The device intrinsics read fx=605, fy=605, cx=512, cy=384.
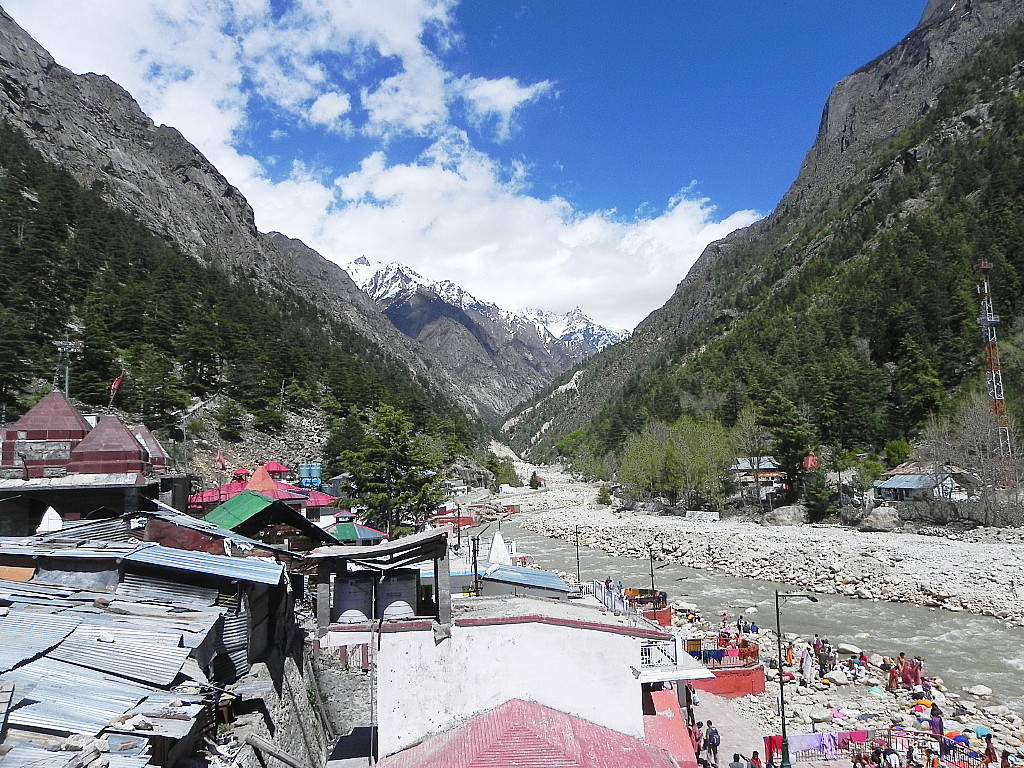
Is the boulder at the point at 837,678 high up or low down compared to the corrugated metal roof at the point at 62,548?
down

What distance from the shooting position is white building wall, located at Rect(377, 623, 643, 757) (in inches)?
312

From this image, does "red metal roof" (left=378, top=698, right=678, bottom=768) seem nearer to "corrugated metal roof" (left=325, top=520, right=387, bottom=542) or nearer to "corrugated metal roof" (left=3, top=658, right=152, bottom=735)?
"corrugated metal roof" (left=3, top=658, right=152, bottom=735)

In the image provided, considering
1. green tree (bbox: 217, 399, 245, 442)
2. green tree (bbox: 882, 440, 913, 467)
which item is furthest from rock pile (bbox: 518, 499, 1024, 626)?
green tree (bbox: 217, 399, 245, 442)

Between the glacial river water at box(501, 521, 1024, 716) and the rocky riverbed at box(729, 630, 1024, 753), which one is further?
the glacial river water at box(501, 521, 1024, 716)

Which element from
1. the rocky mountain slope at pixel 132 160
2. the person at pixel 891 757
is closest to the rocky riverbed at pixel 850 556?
the person at pixel 891 757

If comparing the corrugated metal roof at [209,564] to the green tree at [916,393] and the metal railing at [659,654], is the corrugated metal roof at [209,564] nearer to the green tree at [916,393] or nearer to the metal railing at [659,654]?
the metal railing at [659,654]

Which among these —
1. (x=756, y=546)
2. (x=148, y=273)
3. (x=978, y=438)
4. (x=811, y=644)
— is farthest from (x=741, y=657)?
(x=148, y=273)

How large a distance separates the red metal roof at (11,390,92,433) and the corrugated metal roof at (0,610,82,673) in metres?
12.4

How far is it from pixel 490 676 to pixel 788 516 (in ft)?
154

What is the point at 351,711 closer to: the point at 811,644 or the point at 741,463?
the point at 811,644

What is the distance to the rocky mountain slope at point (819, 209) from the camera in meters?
102

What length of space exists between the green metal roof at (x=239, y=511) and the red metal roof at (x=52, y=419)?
4.48 meters

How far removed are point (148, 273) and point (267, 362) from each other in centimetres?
1997

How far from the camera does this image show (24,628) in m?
Result: 6.03
